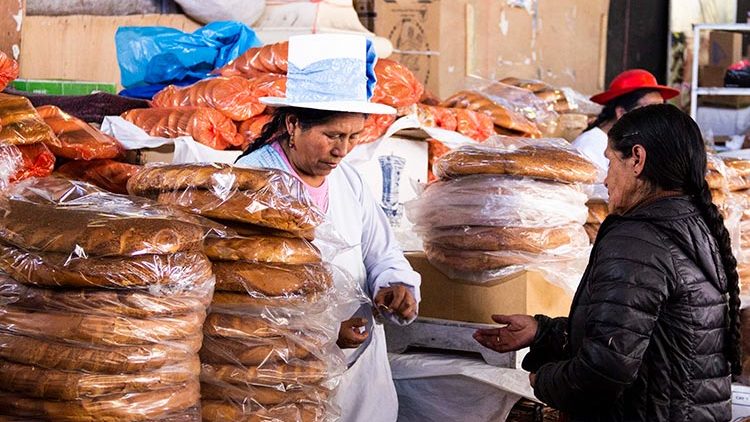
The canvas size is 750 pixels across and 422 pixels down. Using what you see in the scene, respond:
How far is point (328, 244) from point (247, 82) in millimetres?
1947

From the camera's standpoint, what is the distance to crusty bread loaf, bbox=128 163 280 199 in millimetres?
2271

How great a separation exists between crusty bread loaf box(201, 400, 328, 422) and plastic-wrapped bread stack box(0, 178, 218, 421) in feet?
→ 0.60

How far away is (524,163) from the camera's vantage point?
11.2 ft

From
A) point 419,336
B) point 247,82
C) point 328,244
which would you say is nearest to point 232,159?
point 247,82

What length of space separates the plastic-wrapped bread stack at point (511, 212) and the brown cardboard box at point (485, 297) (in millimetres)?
34

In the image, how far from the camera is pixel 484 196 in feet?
11.3

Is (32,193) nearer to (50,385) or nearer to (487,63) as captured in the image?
(50,385)

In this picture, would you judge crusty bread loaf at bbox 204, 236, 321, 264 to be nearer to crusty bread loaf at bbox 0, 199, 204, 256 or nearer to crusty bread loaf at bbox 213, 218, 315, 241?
crusty bread loaf at bbox 213, 218, 315, 241

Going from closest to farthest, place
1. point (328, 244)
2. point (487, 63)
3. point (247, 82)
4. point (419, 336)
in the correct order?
1. point (328, 244)
2. point (419, 336)
3. point (247, 82)
4. point (487, 63)

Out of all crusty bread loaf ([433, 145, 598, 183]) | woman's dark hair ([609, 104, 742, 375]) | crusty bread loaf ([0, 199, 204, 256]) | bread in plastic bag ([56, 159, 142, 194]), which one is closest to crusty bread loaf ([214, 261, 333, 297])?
crusty bread loaf ([0, 199, 204, 256])

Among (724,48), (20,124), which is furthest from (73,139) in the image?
(724,48)

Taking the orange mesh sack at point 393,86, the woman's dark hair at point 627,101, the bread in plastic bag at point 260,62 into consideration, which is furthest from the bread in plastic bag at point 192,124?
the woman's dark hair at point 627,101

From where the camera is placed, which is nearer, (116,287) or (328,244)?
(116,287)

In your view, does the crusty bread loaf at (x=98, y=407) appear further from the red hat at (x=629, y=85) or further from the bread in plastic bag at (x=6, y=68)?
the red hat at (x=629, y=85)
